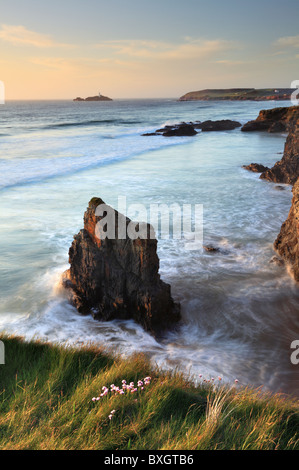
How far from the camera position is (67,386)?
4266mm

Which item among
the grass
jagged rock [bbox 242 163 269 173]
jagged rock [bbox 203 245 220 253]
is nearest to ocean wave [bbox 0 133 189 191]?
jagged rock [bbox 242 163 269 173]

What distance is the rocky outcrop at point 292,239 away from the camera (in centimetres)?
910

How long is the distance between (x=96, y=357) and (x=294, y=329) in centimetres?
418

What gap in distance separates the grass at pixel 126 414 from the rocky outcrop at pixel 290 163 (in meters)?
16.5

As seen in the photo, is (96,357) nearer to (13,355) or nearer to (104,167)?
(13,355)

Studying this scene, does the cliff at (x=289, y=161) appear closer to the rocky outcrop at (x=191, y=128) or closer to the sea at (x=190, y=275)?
the sea at (x=190, y=275)

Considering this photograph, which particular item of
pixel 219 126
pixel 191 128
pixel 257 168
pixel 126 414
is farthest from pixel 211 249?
pixel 219 126

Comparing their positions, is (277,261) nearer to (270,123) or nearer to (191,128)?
(191,128)

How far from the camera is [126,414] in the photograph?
3.61 meters

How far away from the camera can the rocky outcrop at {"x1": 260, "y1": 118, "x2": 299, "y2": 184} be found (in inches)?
723

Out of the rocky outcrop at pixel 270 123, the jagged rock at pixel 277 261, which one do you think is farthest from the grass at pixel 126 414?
the rocky outcrop at pixel 270 123

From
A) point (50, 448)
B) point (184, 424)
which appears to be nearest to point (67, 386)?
point (50, 448)

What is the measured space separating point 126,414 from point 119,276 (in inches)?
152

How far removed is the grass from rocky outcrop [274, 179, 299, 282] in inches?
217
